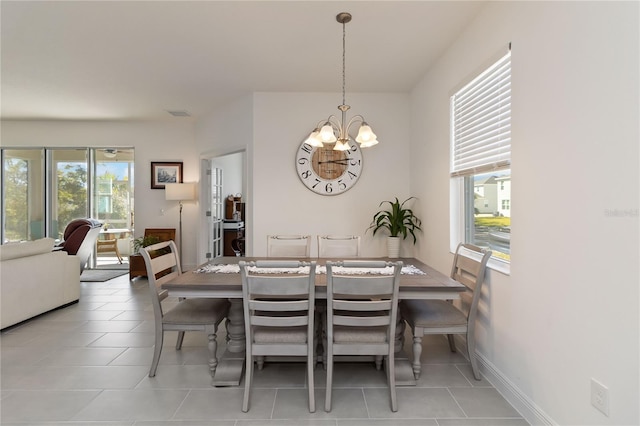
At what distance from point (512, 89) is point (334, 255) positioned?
76.8 inches

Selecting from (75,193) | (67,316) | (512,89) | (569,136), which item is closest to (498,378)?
(569,136)

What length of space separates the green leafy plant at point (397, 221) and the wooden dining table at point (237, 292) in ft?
4.07

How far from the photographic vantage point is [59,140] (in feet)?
18.9

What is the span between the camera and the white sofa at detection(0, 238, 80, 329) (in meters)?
3.09

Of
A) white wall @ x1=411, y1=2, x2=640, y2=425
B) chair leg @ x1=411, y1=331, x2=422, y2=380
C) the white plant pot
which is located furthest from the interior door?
white wall @ x1=411, y1=2, x2=640, y2=425

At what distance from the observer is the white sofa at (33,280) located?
10.1ft

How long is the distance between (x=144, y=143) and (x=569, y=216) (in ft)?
20.4

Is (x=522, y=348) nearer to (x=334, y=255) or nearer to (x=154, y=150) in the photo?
(x=334, y=255)

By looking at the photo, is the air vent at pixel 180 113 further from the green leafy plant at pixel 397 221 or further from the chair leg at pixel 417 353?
the chair leg at pixel 417 353

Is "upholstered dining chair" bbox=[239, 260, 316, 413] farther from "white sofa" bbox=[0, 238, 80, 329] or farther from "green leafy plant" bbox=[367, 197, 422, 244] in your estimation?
"white sofa" bbox=[0, 238, 80, 329]

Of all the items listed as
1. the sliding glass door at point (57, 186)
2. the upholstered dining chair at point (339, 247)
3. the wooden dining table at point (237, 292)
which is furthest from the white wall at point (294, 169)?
the sliding glass door at point (57, 186)

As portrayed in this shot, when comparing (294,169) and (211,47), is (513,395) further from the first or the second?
(211,47)

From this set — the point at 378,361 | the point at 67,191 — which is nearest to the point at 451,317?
the point at 378,361

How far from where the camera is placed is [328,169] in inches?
163
